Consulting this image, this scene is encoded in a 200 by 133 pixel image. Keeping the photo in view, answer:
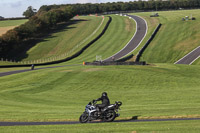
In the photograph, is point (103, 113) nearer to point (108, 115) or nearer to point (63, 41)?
point (108, 115)

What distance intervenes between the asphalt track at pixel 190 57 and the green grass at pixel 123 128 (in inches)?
2427

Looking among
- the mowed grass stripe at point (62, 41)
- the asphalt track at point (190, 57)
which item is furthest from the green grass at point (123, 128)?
the mowed grass stripe at point (62, 41)

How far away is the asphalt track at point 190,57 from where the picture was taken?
78.3 metres

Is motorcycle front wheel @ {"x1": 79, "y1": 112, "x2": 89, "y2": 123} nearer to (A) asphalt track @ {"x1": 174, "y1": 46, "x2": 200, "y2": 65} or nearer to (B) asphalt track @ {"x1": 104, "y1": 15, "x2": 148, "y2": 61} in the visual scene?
(A) asphalt track @ {"x1": 174, "y1": 46, "x2": 200, "y2": 65}

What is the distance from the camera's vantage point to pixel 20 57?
10594cm

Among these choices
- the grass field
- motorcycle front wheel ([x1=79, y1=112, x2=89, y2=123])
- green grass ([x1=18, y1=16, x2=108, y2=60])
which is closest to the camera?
motorcycle front wheel ([x1=79, y1=112, x2=89, y2=123])

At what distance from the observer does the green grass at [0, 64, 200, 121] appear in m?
24.7

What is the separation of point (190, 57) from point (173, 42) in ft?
55.4

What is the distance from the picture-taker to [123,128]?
56.9 ft

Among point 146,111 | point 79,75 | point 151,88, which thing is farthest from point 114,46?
point 146,111

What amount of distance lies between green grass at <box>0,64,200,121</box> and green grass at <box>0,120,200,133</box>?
2766mm

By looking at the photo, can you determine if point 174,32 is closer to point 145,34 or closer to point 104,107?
point 145,34

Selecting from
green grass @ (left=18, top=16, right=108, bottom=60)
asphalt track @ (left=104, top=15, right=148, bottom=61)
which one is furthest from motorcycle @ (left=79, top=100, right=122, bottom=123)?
green grass @ (left=18, top=16, right=108, bottom=60)

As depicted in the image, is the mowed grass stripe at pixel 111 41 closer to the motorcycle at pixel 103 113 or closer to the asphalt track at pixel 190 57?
the asphalt track at pixel 190 57
